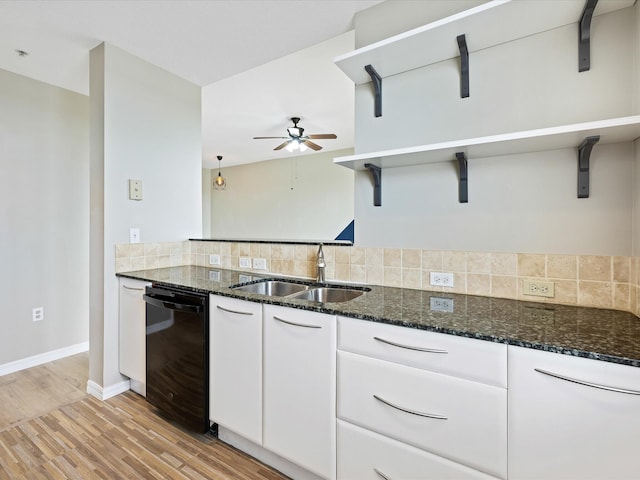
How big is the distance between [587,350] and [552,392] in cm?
16

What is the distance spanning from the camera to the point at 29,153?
2.70 meters

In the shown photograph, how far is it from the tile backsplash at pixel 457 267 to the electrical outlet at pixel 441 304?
17cm

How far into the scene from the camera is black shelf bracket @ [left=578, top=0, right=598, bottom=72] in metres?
1.31

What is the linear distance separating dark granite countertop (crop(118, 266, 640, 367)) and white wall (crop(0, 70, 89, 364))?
1.92 metres

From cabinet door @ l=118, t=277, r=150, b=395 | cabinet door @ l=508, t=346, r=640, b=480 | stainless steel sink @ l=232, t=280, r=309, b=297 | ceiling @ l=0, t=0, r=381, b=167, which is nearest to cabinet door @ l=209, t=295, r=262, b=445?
stainless steel sink @ l=232, t=280, r=309, b=297

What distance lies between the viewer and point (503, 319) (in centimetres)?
122

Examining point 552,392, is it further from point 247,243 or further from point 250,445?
point 247,243

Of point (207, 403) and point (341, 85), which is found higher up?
point (341, 85)

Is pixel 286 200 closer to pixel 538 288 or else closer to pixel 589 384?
pixel 538 288

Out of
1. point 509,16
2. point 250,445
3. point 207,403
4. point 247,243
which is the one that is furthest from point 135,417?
point 509,16

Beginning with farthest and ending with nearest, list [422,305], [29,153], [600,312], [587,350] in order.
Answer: [29,153], [422,305], [600,312], [587,350]

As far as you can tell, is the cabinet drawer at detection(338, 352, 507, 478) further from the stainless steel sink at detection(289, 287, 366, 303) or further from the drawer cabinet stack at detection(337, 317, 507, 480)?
the stainless steel sink at detection(289, 287, 366, 303)

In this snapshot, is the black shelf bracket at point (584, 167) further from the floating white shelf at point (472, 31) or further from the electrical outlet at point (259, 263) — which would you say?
the electrical outlet at point (259, 263)

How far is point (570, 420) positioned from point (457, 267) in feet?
2.76
